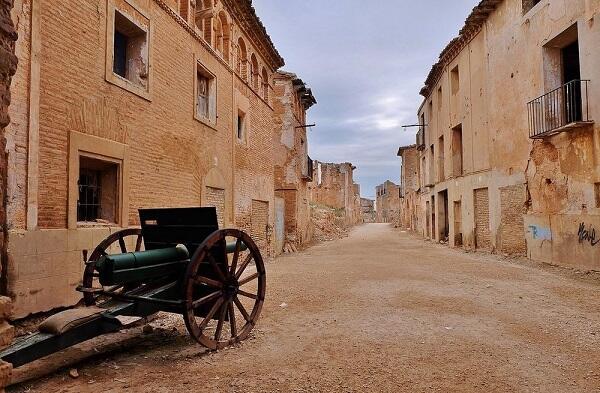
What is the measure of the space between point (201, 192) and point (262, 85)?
7091 mm

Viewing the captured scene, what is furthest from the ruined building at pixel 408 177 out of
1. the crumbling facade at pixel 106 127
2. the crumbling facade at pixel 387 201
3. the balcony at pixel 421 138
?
the crumbling facade at pixel 106 127

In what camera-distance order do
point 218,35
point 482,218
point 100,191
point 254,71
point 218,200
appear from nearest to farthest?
point 100,191, point 218,200, point 218,35, point 254,71, point 482,218

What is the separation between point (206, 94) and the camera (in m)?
10.8

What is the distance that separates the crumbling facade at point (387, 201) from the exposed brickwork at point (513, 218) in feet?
133

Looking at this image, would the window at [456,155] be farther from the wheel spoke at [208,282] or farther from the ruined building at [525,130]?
the wheel spoke at [208,282]

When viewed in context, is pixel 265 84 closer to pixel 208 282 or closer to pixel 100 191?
pixel 100 191

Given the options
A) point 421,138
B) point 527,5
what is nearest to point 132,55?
point 527,5

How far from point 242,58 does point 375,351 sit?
1127 centimetres

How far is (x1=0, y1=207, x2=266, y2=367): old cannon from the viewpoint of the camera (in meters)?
→ 3.31

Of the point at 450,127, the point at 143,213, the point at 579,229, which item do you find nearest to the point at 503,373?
the point at 143,213

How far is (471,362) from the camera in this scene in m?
3.83

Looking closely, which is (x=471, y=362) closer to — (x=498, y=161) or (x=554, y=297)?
(x=554, y=297)

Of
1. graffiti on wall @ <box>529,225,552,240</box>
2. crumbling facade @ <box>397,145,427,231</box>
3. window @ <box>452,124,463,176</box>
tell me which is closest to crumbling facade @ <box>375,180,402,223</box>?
crumbling facade @ <box>397,145,427,231</box>

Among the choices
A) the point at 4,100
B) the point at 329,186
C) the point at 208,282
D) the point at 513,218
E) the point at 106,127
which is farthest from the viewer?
the point at 329,186
